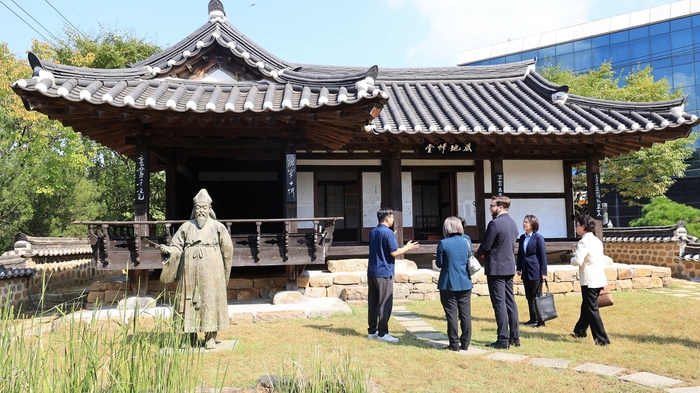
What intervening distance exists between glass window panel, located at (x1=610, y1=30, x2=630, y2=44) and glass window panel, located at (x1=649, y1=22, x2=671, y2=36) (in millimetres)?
1666

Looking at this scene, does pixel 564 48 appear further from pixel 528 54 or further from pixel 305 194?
pixel 305 194

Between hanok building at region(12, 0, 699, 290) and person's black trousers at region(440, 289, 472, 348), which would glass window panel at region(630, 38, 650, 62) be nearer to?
hanok building at region(12, 0, 699, 290)

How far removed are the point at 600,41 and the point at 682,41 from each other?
5.86 meters

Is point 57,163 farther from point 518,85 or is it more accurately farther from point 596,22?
point 596,22

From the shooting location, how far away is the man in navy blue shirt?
6082mm

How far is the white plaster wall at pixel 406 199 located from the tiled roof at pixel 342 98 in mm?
1380

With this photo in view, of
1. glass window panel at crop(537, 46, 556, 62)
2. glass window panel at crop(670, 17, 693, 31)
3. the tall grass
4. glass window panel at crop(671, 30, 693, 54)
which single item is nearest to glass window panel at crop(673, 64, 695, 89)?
glass window panel at crop(671, 30, 693, 54)

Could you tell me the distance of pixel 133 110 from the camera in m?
7.25

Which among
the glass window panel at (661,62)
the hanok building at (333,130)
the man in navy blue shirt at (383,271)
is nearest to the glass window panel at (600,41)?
the glass window panel at (661,62)

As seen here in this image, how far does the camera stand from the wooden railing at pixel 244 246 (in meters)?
7.69

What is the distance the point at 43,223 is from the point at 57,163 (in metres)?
2.77

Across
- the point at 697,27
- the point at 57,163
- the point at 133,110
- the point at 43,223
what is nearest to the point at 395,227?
the point at 133,110

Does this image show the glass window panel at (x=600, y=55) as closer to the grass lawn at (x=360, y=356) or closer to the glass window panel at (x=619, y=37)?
the glass window panel at (x=619, y=37)

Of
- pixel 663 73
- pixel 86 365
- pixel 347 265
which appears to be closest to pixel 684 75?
pixel 663 73
